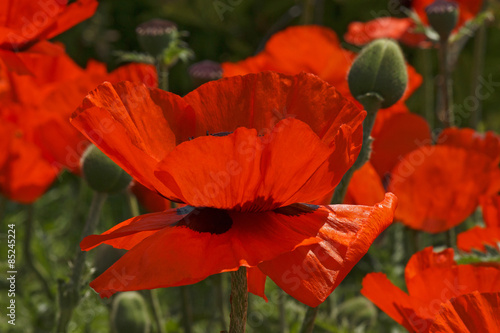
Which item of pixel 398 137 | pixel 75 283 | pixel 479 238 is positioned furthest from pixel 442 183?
pixel 75 283

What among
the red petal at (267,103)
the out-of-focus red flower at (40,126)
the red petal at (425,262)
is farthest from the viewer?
the out-of-focus red flower at (40,126)

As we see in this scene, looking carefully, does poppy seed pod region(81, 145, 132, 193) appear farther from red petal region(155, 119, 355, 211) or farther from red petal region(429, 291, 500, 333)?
red petal region(429, 291, 500, 333)

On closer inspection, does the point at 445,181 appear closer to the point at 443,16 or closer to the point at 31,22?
the point at 443,16

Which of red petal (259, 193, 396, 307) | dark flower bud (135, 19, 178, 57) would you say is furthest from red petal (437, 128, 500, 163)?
red petal (259, 193, 396, 307)

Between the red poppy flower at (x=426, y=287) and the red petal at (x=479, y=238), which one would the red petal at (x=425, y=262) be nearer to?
the red poppy flower at (x=426, y=287)

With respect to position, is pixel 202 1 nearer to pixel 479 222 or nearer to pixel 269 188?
pixel 479 222

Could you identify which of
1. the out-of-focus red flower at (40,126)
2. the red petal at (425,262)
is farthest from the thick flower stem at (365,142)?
the out-of-focus red flower at (40,126)

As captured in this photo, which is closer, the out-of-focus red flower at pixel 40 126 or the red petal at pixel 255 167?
the red petal at pixel 255 167
